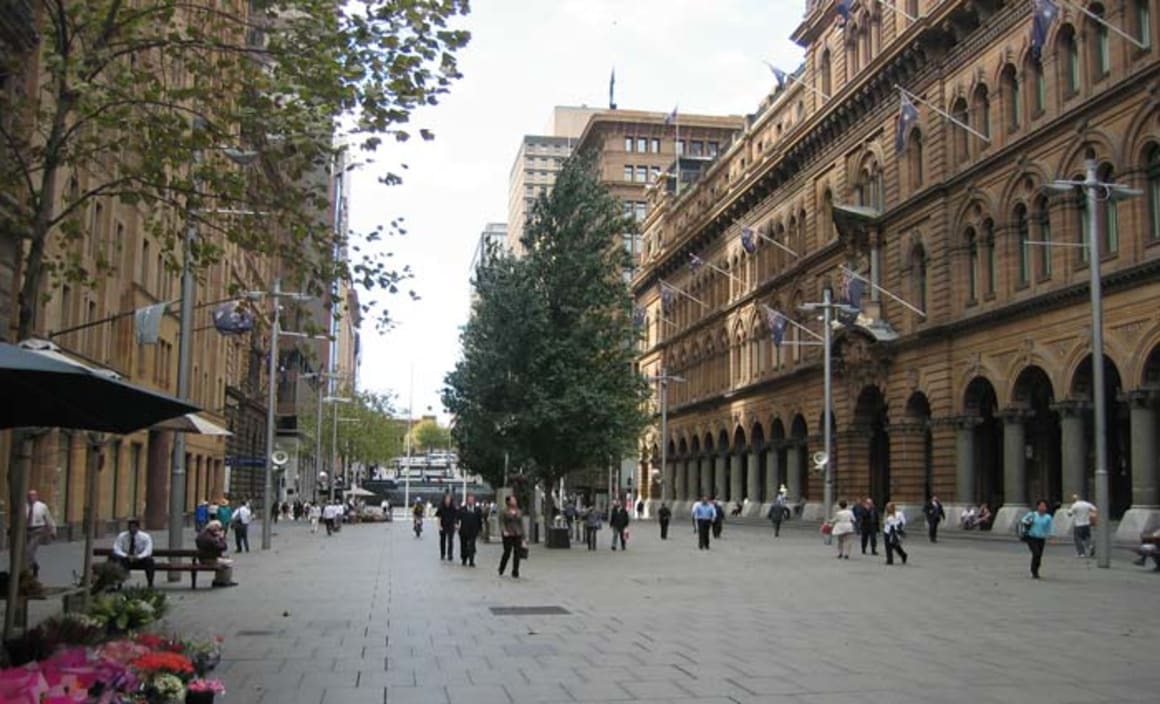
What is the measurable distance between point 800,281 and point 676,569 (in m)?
38.8

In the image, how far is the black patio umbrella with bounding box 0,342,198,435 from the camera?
796 centimetres

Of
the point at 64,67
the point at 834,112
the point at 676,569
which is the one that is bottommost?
the point at 676,569

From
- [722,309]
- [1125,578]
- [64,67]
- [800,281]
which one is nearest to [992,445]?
[800,281]

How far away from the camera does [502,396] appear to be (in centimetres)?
3897

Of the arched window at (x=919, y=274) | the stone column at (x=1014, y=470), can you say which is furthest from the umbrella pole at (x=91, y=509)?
the arched window at (x=919, y=274)

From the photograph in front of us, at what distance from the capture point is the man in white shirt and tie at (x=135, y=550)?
64.0 ft

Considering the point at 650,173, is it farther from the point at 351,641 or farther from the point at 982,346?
the point at 351,641

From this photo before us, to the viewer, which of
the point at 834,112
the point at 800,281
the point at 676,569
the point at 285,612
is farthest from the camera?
the point at 800,281

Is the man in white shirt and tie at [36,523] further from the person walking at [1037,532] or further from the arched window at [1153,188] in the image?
the arched window at [1153,188]

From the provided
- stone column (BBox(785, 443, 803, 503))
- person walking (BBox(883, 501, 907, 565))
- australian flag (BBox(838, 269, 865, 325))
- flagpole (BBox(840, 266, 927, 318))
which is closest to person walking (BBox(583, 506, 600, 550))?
person walking (BBox(883, 501, 907, 565))

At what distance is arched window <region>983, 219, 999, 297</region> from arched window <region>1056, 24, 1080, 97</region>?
6.34 metres

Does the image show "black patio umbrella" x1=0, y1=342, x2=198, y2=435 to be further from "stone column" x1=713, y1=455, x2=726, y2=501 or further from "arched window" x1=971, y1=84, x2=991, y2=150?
"stone column" x1=713, y1=455, x2=726, y2=501

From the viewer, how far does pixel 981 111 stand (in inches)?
1754

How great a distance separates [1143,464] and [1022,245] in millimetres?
10365
